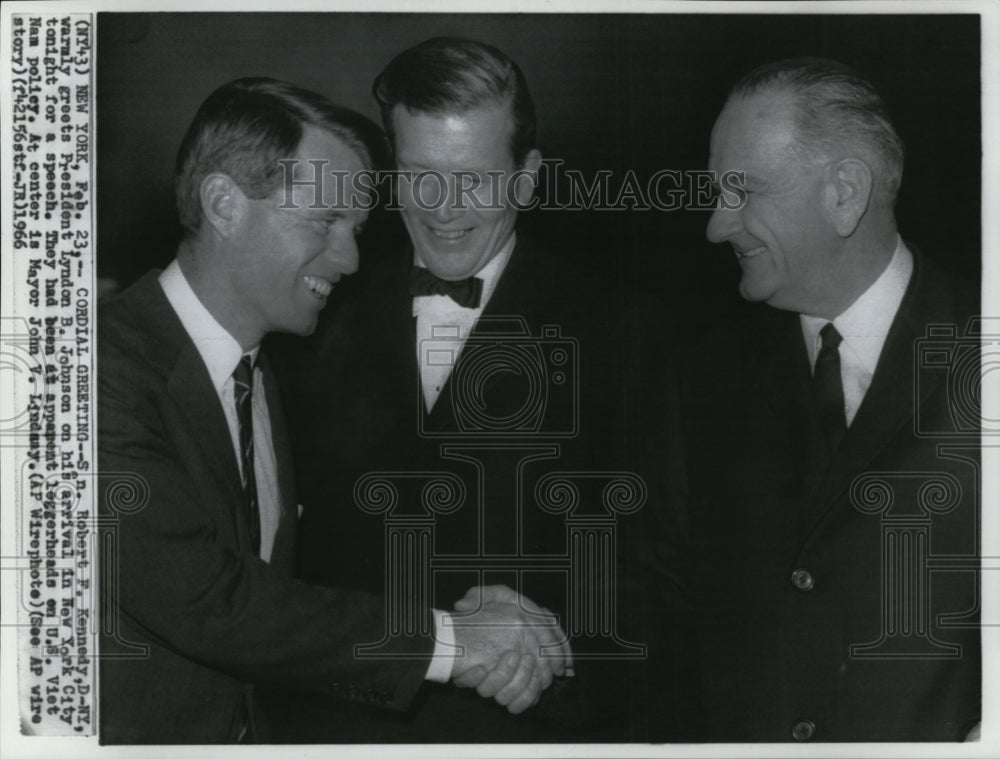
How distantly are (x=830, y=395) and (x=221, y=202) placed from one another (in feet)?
5.42

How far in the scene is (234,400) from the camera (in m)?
3.21

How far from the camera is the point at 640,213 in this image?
3297 mm

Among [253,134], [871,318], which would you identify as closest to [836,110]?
A: [871,318]

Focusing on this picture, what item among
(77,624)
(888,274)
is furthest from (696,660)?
(77,624)

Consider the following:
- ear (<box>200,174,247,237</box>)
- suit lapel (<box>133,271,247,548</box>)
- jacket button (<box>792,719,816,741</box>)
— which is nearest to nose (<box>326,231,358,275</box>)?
ear (<box>200,174,247,237</box>)

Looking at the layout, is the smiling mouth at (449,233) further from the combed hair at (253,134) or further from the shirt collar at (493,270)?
the combed hair at (253,134)

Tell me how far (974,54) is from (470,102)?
1357 mm

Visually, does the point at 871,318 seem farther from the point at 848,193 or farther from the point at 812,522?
the point at 812,522

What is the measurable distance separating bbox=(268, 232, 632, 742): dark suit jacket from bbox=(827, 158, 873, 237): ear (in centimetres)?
65

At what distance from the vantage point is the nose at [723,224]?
3279 millimetres

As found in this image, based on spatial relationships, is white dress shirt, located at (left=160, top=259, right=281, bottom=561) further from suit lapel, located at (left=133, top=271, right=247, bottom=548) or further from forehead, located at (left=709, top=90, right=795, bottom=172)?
forehead, located at (left=709, top=90, right=795, bottom=172)

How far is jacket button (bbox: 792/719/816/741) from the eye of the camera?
333cm

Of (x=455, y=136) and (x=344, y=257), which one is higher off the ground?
(x=455, y=136)

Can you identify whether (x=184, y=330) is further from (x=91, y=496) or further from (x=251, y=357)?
(x=91, y=496)
